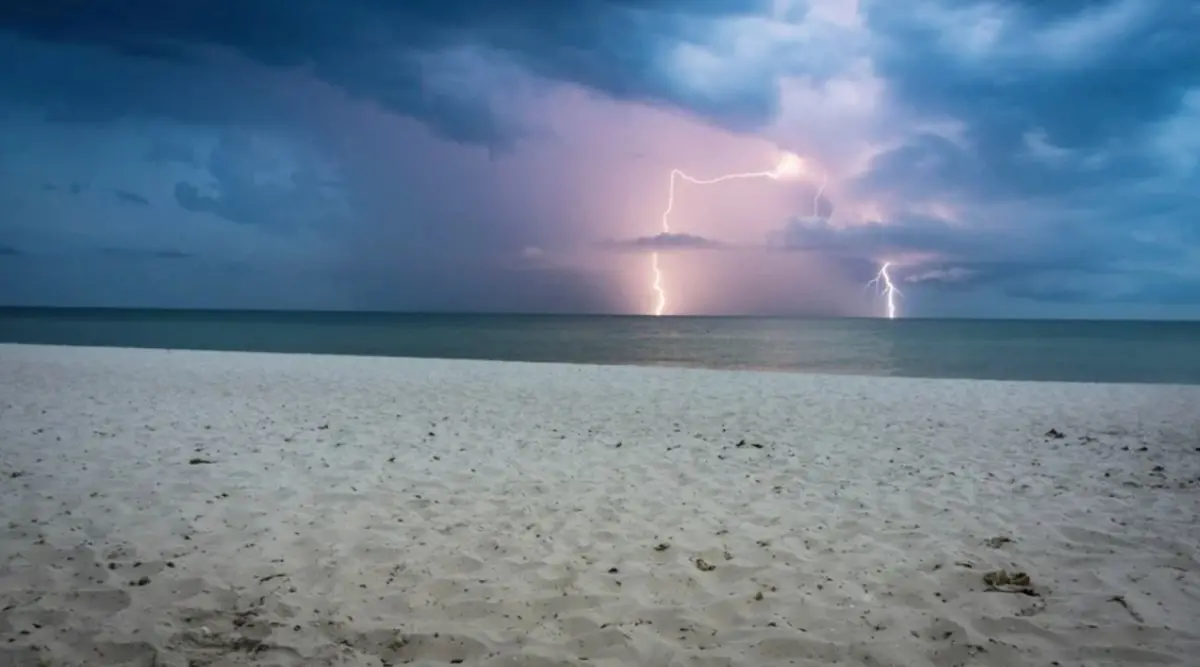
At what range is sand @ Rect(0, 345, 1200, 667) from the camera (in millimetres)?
3754

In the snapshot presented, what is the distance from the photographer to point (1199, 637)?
379 centimetres

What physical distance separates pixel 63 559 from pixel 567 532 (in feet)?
11.9

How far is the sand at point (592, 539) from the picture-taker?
375 cm

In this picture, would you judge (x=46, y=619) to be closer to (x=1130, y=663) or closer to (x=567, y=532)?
(x=567, y=532)

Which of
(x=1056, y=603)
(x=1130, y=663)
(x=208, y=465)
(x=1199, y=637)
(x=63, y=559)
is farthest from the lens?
(x=208, y=465)

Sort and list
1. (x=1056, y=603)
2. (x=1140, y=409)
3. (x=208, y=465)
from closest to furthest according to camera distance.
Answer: (x=1056, y=603), (x=208, y=465), (x=1140, y=409)

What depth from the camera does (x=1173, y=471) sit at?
751cm

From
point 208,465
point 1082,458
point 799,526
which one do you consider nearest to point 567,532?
point 799,526

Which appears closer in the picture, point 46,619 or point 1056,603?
point 46,619

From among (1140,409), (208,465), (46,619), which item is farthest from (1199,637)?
(1140,409)

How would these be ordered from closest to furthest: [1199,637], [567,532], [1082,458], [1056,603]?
[1199,637] < [1056,603] < [567,532] < [1082,458]

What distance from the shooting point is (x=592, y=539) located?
5.30 meters

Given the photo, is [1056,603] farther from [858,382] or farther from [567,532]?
[858,382]

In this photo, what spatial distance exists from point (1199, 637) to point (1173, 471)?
4830mm
